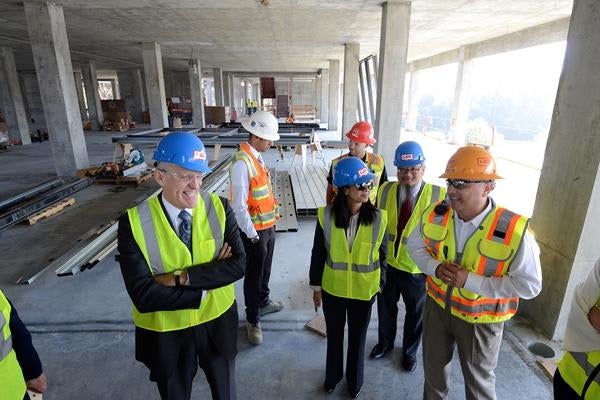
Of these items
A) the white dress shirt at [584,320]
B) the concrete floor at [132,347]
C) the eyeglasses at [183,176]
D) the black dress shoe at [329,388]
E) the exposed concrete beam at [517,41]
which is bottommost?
the concrete floor at [132,347]

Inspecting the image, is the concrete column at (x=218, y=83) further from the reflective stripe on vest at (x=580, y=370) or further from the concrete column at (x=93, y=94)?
the reflective stripe on vest at (x=580, y=370)

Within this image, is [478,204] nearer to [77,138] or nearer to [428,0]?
[428,0]

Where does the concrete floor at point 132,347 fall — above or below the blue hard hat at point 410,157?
below

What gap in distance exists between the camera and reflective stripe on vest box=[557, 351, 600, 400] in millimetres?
1519

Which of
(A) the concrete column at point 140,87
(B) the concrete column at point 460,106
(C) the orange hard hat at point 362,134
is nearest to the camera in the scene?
(C) the orange hard hat at point 362,134

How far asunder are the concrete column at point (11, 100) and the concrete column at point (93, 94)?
5773mm

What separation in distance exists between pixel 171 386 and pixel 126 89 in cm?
3184

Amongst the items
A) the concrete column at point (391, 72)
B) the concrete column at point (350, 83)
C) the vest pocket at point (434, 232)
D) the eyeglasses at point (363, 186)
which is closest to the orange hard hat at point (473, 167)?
the vest pocket at point (434, 232)

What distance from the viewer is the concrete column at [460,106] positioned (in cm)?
1811

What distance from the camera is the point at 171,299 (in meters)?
1.78

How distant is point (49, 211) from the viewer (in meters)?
7.09

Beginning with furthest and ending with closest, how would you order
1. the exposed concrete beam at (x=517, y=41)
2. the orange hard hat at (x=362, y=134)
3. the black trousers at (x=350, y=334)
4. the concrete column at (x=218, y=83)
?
the concrete column at (x=218, y=83)
the exposed concrete beam at (x=517, y=41)
the orange hard hat at (x=362, y=134)
the black trousers at (x=350, y=334)

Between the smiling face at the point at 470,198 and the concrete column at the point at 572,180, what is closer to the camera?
the smiling face at the point at 470,198

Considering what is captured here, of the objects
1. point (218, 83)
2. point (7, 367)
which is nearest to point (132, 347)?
point (7, 367)
